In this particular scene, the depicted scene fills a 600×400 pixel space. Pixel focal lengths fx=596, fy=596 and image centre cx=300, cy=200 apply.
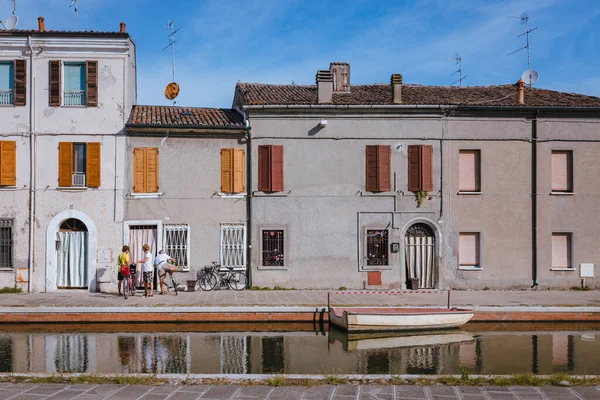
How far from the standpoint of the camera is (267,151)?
2252cm

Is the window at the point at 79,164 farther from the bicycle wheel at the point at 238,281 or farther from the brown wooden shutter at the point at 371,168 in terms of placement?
the brown wooden shutter at the point at 371,168

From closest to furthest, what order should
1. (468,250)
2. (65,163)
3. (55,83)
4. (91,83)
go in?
(65,163)
(55,83)
(91,83)
(468,250)

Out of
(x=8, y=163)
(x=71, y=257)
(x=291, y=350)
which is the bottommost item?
(x=291, y=350)

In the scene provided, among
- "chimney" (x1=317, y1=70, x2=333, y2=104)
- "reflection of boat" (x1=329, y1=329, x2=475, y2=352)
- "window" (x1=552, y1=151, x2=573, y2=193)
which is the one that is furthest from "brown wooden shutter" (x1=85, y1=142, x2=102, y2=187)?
"window" (x1=552, y1=151, x2=573, y2=193)

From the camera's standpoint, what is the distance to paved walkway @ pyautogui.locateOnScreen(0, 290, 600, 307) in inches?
718

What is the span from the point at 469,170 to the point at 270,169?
781 centimetres

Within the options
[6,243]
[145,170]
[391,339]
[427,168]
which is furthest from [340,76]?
[6,243]

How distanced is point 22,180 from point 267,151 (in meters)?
8.84

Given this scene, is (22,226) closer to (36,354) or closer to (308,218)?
(36,354)

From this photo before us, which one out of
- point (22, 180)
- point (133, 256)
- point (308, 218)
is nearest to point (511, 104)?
point (308, 218)

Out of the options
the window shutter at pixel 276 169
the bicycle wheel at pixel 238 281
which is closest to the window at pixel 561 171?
the window shutter at pixel 276 169

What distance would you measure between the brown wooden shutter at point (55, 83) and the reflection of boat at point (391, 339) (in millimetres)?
13009

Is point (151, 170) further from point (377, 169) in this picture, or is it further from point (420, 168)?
point (420, 168)

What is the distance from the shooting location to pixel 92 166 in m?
21.4
